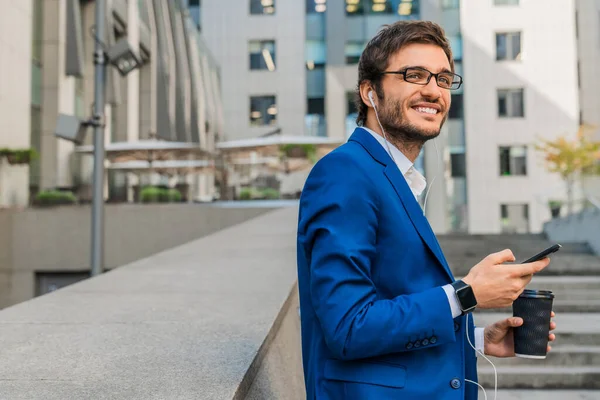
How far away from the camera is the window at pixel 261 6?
3516 centimetres

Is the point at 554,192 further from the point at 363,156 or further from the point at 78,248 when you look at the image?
the point at 363,156

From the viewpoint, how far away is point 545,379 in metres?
5.82

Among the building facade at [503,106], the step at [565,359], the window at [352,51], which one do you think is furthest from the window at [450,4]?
the step at [565,359]

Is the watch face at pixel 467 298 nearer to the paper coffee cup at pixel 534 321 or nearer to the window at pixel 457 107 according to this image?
the paper coffee cup at pixel 534 321

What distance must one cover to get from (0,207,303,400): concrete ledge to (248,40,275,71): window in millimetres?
30013

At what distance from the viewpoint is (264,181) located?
2630 cm

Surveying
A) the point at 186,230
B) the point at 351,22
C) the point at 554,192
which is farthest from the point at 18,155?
the point at 351,22

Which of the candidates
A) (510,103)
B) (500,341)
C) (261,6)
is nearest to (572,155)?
(510,103)

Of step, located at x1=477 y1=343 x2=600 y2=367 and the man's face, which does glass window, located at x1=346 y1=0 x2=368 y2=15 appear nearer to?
step, located at x1=477 y1=343 x2=600 y2=367

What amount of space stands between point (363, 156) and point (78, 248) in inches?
747

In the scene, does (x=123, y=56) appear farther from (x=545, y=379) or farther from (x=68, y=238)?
(x=68, y=238)

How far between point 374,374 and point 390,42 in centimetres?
91

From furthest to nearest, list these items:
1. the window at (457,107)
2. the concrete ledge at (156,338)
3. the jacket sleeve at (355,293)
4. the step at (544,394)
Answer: the window at (457,107) → the step at (544,394) → the concrete ledge at (156,338) → the jacket sleeve at (355,293)

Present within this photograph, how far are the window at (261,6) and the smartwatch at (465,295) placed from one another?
35.6 m
